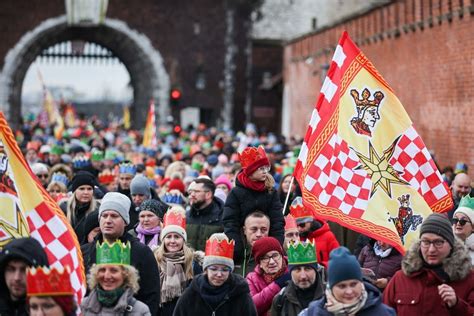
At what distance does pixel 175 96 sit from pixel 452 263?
36.6 meters

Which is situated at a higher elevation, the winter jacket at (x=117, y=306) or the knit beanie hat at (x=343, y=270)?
the knit beanie hat at (x=343, y=270)

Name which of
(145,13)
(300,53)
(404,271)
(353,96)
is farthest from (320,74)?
(404,271)

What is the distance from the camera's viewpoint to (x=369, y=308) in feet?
21.9

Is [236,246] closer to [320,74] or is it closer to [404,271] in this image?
[404,271]

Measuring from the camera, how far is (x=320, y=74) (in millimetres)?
35000

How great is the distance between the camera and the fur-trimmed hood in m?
7.31

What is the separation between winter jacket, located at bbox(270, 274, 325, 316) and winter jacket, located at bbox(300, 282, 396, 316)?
0.79 m

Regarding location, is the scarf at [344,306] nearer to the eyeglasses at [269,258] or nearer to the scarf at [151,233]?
the eyeglasses at [269,258]

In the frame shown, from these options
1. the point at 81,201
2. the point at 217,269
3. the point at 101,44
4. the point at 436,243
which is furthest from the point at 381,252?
the point at 101,44

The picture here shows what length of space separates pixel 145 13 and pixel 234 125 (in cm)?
533

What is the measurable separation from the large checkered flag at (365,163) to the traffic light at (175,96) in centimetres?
3361

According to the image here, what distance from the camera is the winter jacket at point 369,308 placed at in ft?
21.9

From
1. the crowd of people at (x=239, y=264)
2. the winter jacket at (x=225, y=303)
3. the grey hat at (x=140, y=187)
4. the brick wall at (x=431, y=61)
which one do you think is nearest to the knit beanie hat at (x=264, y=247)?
the crowd of people at (x=239, y=264)

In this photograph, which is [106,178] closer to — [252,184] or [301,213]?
[252,184]
